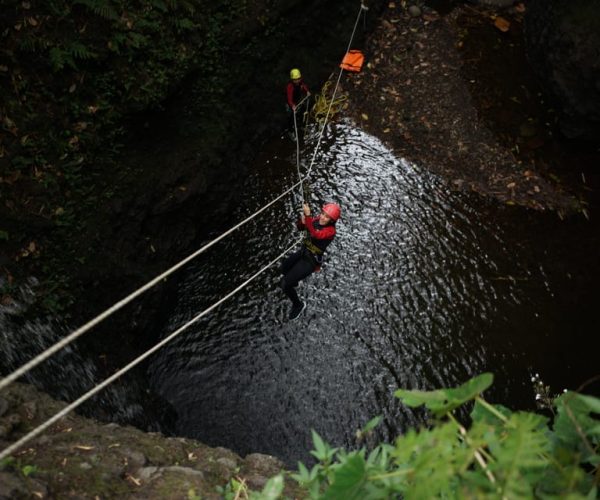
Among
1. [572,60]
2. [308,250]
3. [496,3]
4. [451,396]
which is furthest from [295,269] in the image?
[496,3]

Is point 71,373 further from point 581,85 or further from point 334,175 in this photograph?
point 581,85

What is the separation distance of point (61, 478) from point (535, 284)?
6833 mm

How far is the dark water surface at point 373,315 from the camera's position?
6.28m

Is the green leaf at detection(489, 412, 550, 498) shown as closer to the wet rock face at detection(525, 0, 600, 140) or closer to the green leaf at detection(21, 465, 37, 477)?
the green leaf at detection(21, 465, 37, 477)

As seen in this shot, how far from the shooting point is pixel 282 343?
676 cm

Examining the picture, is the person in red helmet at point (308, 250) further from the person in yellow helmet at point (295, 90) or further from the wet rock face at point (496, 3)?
the wet rock face at point (496, 3)

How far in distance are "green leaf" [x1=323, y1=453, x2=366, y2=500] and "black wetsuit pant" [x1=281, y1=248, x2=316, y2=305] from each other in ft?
16.1

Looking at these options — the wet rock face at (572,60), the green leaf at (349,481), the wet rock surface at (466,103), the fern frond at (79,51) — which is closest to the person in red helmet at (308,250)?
the fern frond at (79,51)

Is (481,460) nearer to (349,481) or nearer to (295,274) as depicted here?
(349,481)

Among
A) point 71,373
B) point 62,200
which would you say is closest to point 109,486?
point 71,373

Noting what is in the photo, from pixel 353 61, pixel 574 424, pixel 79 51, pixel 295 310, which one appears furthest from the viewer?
pixel 353 61

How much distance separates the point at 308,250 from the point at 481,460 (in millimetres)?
5087

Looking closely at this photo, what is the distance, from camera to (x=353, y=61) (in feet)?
33.2

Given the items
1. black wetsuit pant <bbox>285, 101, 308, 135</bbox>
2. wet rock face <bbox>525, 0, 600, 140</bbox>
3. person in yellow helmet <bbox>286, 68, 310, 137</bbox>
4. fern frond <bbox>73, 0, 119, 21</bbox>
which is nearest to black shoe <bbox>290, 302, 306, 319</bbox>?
person in yellow helmet <bbox>286, 68, 310, 137</bbox>
